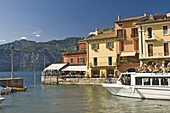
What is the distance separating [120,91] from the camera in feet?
101

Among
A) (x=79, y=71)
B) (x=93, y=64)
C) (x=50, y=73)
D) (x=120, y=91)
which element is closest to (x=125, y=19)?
(x=93, y=64)

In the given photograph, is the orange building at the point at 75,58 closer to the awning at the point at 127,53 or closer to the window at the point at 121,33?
the window at the point at 121,33

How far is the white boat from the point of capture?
89.4 ft

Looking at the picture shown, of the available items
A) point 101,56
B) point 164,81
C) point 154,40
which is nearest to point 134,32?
point 154,40

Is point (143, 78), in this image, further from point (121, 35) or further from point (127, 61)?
point (121, 35)

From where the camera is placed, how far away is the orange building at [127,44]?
50.0 m

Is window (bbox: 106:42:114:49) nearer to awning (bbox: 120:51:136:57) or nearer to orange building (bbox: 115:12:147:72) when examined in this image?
orange building (bbox: 115:12:147:72)

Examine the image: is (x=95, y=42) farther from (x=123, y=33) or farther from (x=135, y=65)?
(x=135, y=65)

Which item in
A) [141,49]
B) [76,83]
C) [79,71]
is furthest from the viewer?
[79,71]

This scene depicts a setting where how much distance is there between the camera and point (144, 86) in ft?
93.0

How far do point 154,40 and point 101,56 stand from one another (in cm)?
1290

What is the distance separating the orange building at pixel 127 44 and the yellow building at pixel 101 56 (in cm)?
139

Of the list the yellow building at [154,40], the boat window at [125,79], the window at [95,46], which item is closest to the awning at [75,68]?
the window at [95,46]

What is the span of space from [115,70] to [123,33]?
7367 mm
